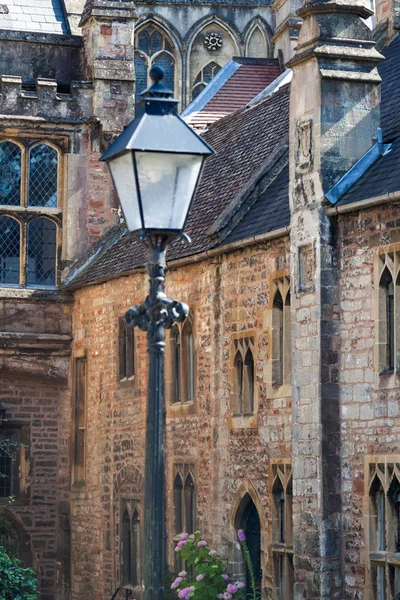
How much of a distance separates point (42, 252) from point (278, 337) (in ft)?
26.6

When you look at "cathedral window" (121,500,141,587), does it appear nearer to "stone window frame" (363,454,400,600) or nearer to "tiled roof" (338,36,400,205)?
"stone window frame" (363,454,400,600)

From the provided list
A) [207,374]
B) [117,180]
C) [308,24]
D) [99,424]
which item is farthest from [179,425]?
[117,180]

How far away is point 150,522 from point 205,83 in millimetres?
26556

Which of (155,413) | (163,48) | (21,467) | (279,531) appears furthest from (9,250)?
(155,413)

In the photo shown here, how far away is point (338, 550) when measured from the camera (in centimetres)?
1725

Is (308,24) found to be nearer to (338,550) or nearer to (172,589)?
(338,550)

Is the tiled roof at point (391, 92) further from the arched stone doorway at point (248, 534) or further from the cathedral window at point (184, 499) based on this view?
the cathedral window at point (184, 499)

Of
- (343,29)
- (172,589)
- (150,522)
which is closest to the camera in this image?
(150,522)

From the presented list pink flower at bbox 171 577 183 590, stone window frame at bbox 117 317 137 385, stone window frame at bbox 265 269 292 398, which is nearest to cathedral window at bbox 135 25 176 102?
stone window frame at bbox 117 317 137 385

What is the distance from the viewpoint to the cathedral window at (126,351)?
23.8 metres

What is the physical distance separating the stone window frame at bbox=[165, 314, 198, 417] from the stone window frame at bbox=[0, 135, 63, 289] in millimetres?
4247

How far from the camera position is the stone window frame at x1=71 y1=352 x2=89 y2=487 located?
2552cm

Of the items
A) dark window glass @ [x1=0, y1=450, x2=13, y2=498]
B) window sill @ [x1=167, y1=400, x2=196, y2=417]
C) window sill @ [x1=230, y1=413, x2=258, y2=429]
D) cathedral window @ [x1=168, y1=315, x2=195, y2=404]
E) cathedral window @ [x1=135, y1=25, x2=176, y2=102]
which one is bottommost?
dark window glass @ [x1=0, y1=450, x2=13, y2=498]

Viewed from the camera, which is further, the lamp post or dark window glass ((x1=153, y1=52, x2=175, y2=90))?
dark window glass ((x1=153, y1=52, x2=175, y2=90))
